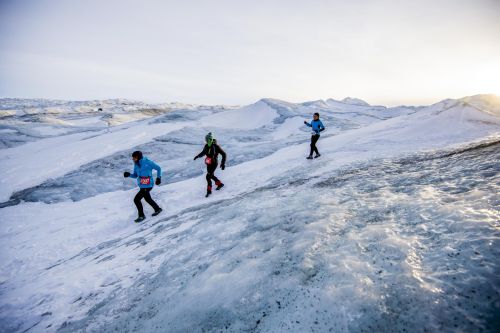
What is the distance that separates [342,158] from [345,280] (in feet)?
26.1

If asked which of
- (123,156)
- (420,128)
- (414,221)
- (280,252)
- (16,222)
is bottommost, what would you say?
(16,222)

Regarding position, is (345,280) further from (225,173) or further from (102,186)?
(102,186)

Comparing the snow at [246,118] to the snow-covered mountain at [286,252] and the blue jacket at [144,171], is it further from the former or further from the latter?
the blue jacket at [144,171]

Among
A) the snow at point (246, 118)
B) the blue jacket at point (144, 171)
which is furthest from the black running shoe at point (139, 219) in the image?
the snow at point (246, 118)

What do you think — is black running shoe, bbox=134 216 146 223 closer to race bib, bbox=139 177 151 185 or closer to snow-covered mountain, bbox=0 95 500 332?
snow-covered mountain, bbox=0 95 500 332

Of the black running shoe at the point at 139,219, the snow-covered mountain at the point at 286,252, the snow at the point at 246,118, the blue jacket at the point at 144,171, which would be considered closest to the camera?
the snow-covered mountain at the point at 286,252

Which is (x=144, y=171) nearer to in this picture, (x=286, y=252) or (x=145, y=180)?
(x=145, y=180)

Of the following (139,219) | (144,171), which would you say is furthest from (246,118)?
(139,219)

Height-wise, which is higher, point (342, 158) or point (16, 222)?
point (342, 158)

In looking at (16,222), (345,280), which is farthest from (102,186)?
(345,280)

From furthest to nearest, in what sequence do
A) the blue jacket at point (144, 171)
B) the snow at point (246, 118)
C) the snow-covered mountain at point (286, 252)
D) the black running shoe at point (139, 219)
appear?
the snow at point (246, 118) < the black running shoe at point (139, 219) < the blue jacket at point (144, 171) < the snow-covered mountain at point (286, 252)

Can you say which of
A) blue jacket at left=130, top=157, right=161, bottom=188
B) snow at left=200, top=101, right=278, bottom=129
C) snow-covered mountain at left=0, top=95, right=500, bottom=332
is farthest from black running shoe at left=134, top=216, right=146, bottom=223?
snow at left=200, top=101, right=278, bottom=129

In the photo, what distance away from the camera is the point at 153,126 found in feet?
73.0

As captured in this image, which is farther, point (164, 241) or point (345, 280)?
point (164, 241)
